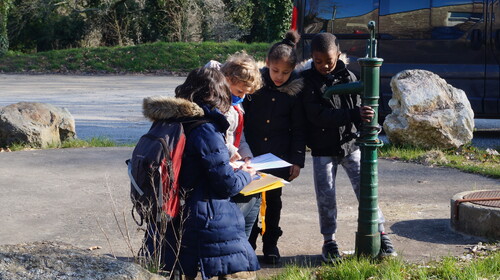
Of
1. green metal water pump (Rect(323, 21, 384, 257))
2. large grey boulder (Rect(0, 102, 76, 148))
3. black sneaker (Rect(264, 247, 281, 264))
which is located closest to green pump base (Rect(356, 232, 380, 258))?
green metal water pump (Rect(323, 21, 384, 257))

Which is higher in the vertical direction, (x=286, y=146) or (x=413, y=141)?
(x=286, y=146)

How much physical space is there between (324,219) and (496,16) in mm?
6329

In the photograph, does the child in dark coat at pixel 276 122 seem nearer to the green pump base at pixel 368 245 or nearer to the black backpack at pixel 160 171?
the green pump base at pixel 368 245

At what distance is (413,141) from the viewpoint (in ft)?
29.7

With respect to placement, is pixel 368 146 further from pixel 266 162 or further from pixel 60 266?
pixel 60 266

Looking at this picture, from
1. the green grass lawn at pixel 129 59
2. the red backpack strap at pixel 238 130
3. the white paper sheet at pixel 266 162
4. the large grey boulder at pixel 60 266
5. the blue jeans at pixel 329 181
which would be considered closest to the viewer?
the large grey boulder at pixel 60 266

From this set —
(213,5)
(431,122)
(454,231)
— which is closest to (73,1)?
(213,5)

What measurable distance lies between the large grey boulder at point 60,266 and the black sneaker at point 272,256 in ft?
4.62

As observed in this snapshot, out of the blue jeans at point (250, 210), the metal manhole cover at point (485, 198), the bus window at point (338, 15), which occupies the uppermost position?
the bus window at point (338, 15)

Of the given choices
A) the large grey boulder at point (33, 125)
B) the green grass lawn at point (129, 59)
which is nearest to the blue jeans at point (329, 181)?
the large grey boulder at point (33, 125)

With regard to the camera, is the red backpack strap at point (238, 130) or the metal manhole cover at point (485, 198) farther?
the metal manhole cover at point (485, 198)

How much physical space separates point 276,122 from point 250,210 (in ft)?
2.00

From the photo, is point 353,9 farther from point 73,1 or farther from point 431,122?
point 73,1

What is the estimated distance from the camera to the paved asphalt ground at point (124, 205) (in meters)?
5.22
